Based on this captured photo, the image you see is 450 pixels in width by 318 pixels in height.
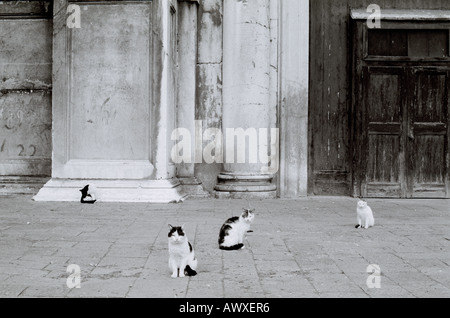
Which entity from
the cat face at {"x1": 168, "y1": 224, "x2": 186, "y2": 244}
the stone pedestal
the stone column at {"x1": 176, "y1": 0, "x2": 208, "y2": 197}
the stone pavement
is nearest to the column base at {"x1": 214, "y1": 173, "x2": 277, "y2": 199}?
the stone column at {"x1": 176, "y1": 0, "x2": 208, "y2": 197}

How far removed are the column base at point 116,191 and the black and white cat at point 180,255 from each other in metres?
4.48

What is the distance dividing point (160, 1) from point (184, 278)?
590 centimetres

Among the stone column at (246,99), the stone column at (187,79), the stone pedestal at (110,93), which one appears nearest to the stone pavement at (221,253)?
the stone pedestal at (110,93)

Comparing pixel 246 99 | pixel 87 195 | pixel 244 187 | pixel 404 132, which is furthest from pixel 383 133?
pixel 87 195

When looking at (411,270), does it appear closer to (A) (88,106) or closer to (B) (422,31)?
(A) (88,106)

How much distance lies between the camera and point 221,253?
520 cm

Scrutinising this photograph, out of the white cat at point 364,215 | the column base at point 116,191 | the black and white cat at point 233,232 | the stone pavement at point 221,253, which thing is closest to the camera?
the stone pavement at point 221,253

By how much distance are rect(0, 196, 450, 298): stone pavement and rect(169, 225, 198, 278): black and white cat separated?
0.31 ft

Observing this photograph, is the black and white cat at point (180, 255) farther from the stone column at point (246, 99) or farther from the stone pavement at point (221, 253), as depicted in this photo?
the stone column at point (246, 99)

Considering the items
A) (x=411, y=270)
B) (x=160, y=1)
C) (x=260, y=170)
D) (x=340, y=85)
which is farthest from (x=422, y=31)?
(x=411, y=270)

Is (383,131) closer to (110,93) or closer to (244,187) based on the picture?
(244,187)

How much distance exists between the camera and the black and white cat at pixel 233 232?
17.2 ft

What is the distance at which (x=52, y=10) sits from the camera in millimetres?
9984

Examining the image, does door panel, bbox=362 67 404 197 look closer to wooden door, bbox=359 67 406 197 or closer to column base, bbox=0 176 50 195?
wooden door, bbox=359 67 406 197
